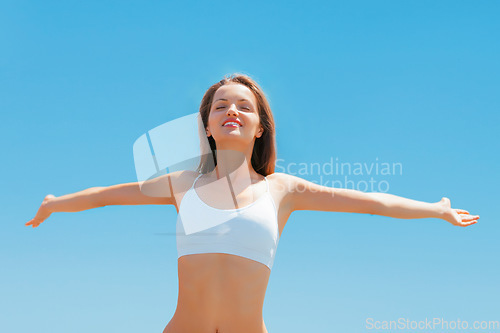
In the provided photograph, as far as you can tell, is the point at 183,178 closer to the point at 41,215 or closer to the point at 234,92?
the point at 234,92

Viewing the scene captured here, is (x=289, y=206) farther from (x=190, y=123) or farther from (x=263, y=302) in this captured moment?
(x=190, y=123)

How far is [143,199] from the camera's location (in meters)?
4.93

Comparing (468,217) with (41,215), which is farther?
(468,217)

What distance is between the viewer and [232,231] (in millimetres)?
4371

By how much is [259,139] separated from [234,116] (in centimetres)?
63

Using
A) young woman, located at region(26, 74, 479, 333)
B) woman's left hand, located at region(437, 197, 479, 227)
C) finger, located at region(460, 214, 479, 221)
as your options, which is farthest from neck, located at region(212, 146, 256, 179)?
finger, located at region(460, 214, 479, 221)

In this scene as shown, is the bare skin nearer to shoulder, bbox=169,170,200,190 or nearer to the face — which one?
shoulder, bbox=169,170,200,190

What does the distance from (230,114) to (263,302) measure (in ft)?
6.06

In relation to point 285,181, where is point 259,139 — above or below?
above

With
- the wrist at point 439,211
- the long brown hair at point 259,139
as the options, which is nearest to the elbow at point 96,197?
the long brown hair at point 259,139

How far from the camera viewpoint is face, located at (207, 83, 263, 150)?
15.9ft

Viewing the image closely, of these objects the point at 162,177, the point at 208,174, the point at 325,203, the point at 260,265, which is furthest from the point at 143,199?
the point at 325,203

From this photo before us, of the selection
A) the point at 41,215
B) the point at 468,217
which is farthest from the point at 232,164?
the point at 468,217

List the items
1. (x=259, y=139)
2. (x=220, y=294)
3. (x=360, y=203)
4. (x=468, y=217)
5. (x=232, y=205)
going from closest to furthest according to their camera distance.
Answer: (x=220, y=294), (x=232, y=205), (x=360, y=203), (x=468, y=217), (x=259, y=139)
